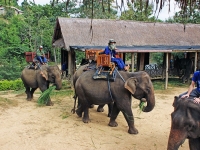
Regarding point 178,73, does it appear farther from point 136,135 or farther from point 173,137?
point 173,137

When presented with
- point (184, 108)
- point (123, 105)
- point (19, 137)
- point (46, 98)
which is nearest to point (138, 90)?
point (123, 105)

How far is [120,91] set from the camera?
6508 mm

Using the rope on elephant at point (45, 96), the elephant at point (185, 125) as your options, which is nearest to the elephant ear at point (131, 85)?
the elephant at point (185, 125)

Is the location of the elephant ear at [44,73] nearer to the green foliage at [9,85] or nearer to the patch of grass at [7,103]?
the patch of grass at [7,103]

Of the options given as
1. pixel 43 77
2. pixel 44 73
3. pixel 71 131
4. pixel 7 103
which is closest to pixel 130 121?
pixel 71 131

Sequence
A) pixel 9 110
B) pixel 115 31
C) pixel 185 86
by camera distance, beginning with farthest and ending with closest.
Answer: pixel 115 31 < pixel 185 86 < pixel 9 110

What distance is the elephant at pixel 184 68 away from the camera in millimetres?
15336

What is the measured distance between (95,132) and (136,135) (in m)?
1.04

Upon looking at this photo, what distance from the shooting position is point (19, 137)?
6035 mm

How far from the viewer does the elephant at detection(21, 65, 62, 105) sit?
9.02 metres

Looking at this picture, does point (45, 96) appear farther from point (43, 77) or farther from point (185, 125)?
point (185, 125)

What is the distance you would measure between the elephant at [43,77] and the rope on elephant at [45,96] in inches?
6.4

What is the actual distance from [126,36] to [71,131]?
10.4 meters

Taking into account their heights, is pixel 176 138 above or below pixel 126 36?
below
